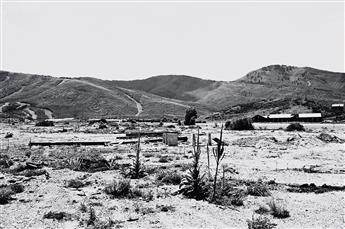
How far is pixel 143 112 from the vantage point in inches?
5044

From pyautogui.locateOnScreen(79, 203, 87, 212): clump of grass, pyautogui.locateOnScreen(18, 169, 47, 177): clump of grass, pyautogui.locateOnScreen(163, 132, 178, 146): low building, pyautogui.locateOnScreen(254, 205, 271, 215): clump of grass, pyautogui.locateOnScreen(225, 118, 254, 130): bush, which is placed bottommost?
pyautogui.locateOnScreen(254, 205, 271, 215): clump of grass

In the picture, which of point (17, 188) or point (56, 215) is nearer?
point (56, 215)

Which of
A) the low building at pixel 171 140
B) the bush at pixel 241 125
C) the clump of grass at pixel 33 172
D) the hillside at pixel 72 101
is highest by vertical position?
the hillside at pixel 72 101

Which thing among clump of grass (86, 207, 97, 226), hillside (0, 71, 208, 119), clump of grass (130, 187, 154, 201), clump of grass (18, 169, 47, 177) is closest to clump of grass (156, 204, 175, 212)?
clump of grass (130, 187, 154, 201)

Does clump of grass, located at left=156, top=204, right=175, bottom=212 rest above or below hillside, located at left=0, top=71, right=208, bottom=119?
below

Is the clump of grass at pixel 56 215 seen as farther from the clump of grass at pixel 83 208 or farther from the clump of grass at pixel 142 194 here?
the clump of grass at pixel 142 194

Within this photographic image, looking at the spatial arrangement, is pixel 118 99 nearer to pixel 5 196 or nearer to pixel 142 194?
pixel 142 194

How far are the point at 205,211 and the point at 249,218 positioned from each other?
56.7 inches

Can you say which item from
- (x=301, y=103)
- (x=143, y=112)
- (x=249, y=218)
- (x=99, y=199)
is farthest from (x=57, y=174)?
(x=143, y=112)

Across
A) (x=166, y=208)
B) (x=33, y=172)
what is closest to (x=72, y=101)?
(x=33, y=172)

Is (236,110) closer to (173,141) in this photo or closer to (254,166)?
(173,141)

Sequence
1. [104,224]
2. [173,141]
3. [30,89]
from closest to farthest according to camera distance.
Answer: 1. [104,224]
2. [173,141]
3. [30,89]

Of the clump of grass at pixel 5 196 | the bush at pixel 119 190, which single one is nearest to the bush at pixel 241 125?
the bush at pixel 119 190

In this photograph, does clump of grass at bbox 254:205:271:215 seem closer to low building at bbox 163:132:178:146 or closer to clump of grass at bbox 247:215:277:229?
clump of grass at bbox 247:215:277:229
